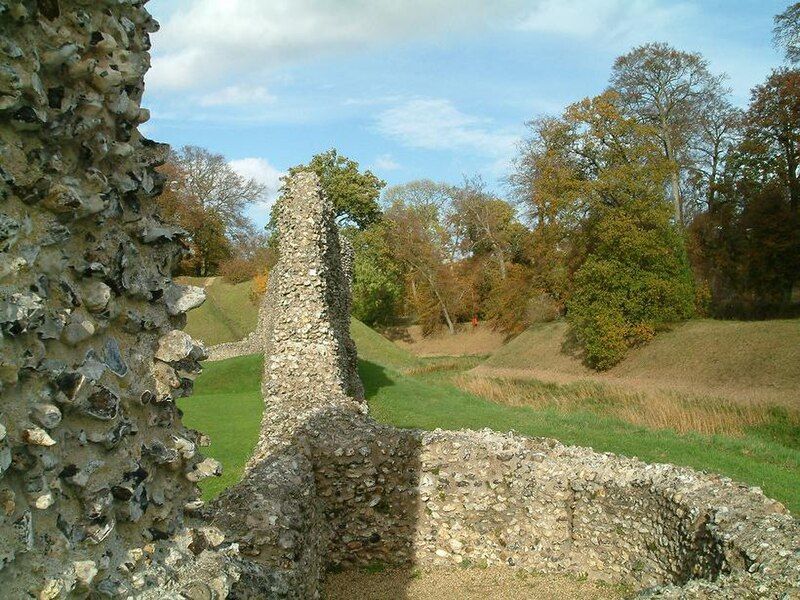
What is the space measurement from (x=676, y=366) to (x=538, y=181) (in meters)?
14.3

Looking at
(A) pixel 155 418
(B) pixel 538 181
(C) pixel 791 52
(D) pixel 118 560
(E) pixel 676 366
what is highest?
(C) pixel 791 52

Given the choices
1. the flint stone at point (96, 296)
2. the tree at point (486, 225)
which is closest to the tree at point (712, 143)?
the tree at point (486, 225)

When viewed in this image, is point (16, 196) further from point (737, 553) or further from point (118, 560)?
point (737, 553)

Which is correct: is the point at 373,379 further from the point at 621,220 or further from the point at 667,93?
the point at 667,93

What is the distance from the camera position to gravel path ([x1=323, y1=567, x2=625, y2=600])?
7.52m

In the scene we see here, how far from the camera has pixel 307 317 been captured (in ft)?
39.0

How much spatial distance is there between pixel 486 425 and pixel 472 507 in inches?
263

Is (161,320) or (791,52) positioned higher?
(791,52)

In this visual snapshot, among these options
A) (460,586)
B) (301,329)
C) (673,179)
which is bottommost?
(460,586)

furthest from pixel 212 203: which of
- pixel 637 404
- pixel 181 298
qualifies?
pixel 181 298

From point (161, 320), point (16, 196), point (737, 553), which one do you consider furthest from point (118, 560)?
point (737, 553)

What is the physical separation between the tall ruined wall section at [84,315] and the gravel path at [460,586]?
5160 mm

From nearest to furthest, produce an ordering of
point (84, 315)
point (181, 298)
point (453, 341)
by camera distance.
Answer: point (84, 315)
point (181, 298)
point (453, 341)

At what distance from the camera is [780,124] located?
105 ft
